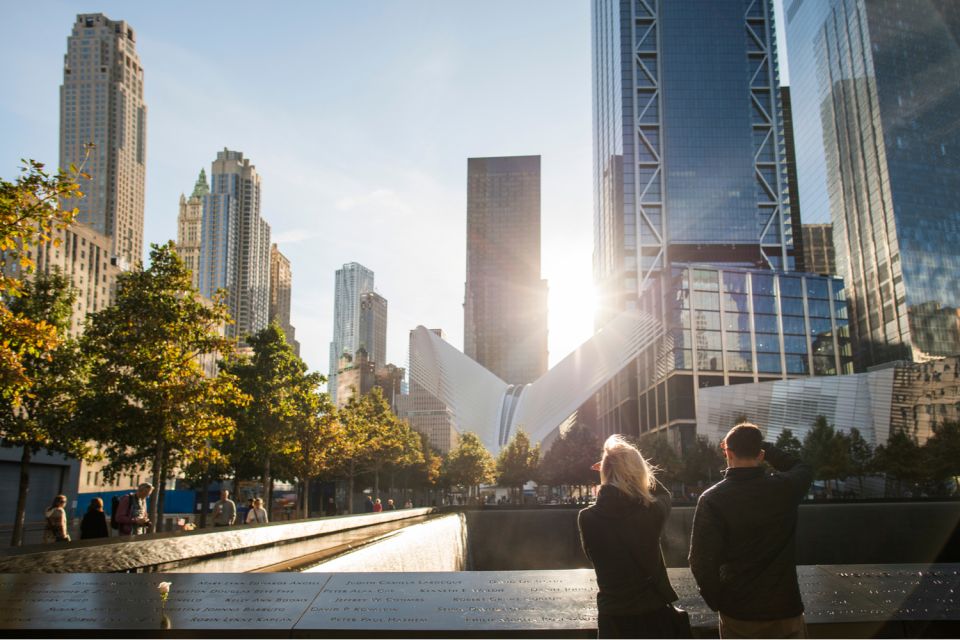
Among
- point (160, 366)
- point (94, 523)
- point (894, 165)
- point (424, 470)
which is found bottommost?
point (94, 523)

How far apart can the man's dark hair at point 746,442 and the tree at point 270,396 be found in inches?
987

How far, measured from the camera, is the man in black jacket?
3.71 meters

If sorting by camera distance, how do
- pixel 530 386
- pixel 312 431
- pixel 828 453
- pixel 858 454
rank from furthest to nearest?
pixel 530 386 < pixel 858 454 < pixel 828 453 < pixel 312 431

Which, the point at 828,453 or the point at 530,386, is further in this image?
the point at 530,386

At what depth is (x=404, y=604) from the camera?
4820 millimetres

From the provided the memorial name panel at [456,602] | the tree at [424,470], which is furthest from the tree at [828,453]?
the memorial name panel at [456,602]

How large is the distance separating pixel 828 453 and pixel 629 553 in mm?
59445

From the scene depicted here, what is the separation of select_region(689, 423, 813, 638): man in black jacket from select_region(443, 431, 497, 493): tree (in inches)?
2760

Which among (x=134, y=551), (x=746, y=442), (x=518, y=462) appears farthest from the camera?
(x=518, y=462)

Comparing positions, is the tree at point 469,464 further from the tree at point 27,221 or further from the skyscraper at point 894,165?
the skyscraper at point 894,165

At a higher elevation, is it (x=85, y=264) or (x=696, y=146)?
(x=696, y=146)

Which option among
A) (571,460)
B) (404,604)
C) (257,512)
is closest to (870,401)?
(571,460)

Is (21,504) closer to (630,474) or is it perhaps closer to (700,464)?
(630,474)

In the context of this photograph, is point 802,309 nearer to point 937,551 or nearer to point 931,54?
point 931,54
